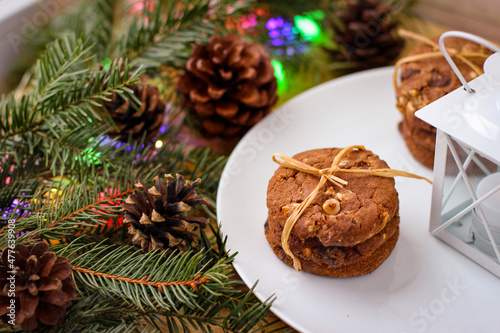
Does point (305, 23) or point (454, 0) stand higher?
point (305, 23)

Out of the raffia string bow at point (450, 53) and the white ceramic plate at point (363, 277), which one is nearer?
the white ceramic plate at point (363, 277)

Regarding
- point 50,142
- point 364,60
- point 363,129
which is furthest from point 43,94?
point 364,60

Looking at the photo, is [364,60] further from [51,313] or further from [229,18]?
[51,313]

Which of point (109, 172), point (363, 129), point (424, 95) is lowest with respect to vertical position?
point (363, 129)

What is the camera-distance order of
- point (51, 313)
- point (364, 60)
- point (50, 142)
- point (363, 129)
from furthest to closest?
point (364, 60)
point (363, 129)
point (50, 142)
point (51, 313)

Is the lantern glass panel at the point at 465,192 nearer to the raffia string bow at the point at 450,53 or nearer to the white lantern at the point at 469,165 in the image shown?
the white lantern at the point at 469,165

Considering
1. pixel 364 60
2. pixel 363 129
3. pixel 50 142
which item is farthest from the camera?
pixel 364 60

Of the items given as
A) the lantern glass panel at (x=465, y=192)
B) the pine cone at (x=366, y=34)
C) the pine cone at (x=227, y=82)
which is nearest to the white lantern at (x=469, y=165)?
the lantern glass panel at (x=465, y=192)

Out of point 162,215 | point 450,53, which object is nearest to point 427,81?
point 450,53
